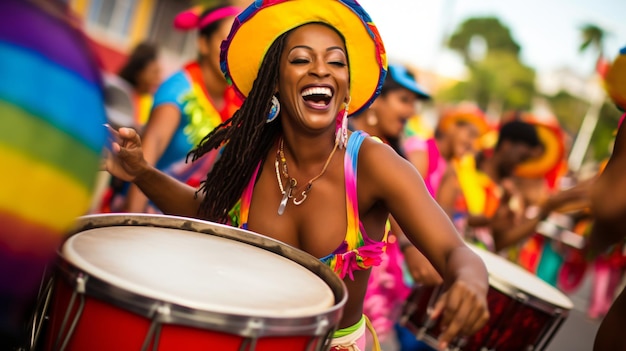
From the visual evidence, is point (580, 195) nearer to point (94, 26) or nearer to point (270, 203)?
point (270, 203)

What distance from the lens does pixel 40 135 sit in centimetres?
103

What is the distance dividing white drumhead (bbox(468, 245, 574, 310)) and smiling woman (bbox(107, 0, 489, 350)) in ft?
4.29

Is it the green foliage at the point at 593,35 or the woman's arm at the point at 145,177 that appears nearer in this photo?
the woman's arm at the point at 145,177

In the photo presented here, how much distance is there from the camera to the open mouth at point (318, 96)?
244 centimetres

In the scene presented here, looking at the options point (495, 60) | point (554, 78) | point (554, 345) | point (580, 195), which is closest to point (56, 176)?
point (580, 195)

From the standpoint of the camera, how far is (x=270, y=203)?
2.50m

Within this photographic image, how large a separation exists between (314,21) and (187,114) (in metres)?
1.73

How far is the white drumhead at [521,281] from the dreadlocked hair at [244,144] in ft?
4.93

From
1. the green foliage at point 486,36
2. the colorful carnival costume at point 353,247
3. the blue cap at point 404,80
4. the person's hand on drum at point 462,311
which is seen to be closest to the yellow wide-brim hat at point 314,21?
the colorful carnival costume at point 353,247

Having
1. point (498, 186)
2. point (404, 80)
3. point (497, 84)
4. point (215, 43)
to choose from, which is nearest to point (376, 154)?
point (215, 43)

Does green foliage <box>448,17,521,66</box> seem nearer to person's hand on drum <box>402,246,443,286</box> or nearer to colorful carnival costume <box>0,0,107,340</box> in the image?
person's hand on drum <box>402,246,443,286</box>

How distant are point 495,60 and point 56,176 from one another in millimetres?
80050

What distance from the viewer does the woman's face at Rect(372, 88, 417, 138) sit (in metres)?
4.82

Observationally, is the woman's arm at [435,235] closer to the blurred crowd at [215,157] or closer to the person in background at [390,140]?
the blurred crowd at [215,157]
